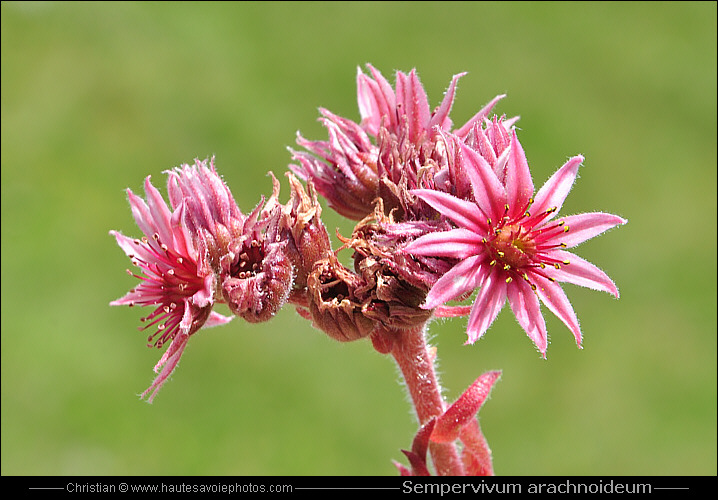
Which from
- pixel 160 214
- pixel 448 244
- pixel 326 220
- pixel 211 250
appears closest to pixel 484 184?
pixel 448 244

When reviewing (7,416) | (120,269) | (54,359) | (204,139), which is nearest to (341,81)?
(204,139)

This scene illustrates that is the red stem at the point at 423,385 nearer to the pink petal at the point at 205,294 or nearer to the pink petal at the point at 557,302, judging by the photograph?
the pink petal at the point at 557,302

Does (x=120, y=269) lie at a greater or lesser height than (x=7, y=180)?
lesser

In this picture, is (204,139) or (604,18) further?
(604,18)

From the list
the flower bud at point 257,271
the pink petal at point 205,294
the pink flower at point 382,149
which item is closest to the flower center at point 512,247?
the pink flower at point 382,149

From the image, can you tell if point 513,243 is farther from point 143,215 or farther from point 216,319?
point 143,215
